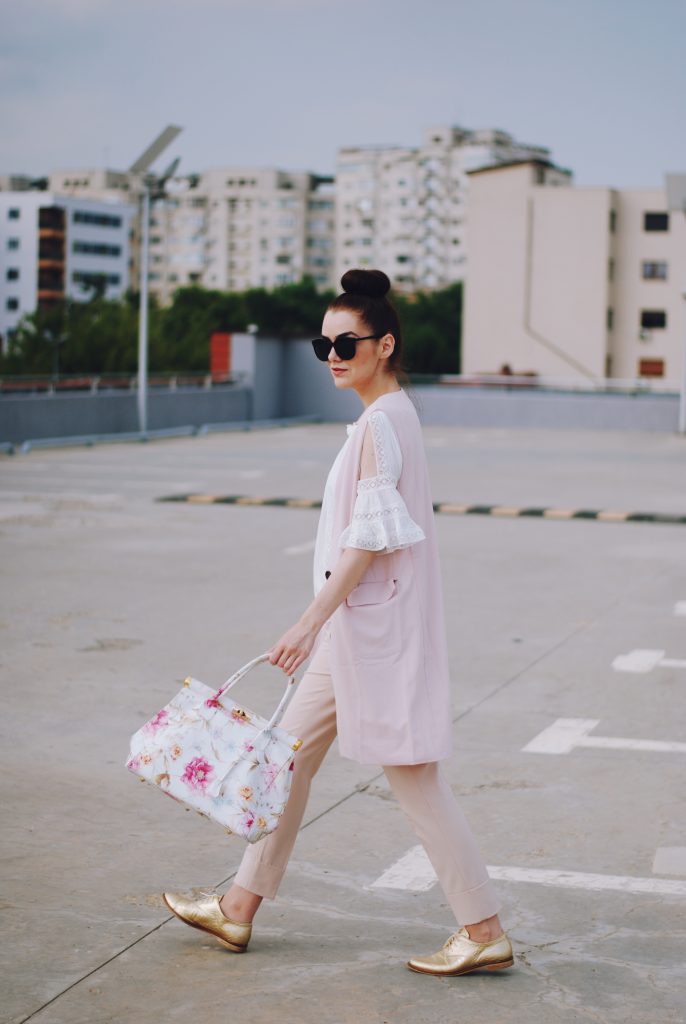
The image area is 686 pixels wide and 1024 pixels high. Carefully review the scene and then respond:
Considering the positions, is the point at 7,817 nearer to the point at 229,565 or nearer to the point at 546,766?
the point at 546,766

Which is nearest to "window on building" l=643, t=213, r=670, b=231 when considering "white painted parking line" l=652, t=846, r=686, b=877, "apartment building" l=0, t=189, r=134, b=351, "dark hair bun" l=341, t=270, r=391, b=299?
"white painted parking line" l=652, t=846, r=686, b=877

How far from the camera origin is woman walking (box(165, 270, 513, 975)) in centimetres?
364

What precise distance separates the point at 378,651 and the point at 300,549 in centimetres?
914

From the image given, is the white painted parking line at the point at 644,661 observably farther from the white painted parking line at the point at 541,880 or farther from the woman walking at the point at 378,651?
the woman walking at the point at 378,651

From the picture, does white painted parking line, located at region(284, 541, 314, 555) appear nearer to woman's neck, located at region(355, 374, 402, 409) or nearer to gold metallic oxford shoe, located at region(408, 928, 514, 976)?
woman's neck, located at region(355, 374, 402, 409)

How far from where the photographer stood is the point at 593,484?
20594 millimetres

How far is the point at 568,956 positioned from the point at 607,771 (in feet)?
6.49

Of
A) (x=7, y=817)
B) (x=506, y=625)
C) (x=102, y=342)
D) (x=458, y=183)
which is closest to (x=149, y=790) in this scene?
(x=7, y=817)

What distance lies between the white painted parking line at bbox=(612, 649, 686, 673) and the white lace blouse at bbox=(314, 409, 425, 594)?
4.44 m

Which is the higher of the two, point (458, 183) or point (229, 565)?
point (458, 183)

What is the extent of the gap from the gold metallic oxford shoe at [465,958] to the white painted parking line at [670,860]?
1.02 meters

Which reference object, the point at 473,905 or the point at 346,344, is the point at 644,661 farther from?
the point at 346,344

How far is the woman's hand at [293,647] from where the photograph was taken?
3615mm

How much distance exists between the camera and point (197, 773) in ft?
11.8
